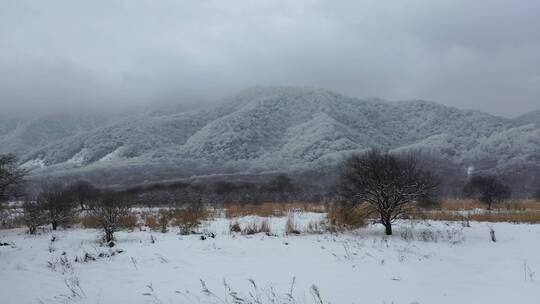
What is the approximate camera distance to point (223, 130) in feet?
534

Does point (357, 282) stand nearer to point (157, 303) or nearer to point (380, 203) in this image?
point (157, 303)

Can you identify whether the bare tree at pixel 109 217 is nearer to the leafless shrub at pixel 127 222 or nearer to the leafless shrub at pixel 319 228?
the leafless shrub at pixel 127 222

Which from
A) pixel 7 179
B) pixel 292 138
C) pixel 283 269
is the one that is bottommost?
pixel 283 269

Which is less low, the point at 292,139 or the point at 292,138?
the point at 292,138

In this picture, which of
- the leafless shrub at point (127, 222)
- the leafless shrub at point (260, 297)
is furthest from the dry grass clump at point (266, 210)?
the leafless shrub at point (260, 297)

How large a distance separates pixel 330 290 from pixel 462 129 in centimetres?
17362

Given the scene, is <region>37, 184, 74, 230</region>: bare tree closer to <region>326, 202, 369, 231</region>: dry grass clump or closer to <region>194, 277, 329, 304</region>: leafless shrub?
<region>326, 202, 369, 231</region>: dry grass clump

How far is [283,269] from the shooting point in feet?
32.2

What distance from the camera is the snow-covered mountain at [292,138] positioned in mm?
136375

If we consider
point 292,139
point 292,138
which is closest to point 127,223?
point 292,139

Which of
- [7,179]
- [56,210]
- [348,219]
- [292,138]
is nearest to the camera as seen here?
[348,219]

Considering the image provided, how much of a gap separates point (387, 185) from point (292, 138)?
142000 millimetres

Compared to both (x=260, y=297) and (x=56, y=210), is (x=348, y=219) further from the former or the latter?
(x=56, y=210)

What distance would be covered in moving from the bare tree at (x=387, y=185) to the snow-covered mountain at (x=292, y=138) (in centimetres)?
10721
